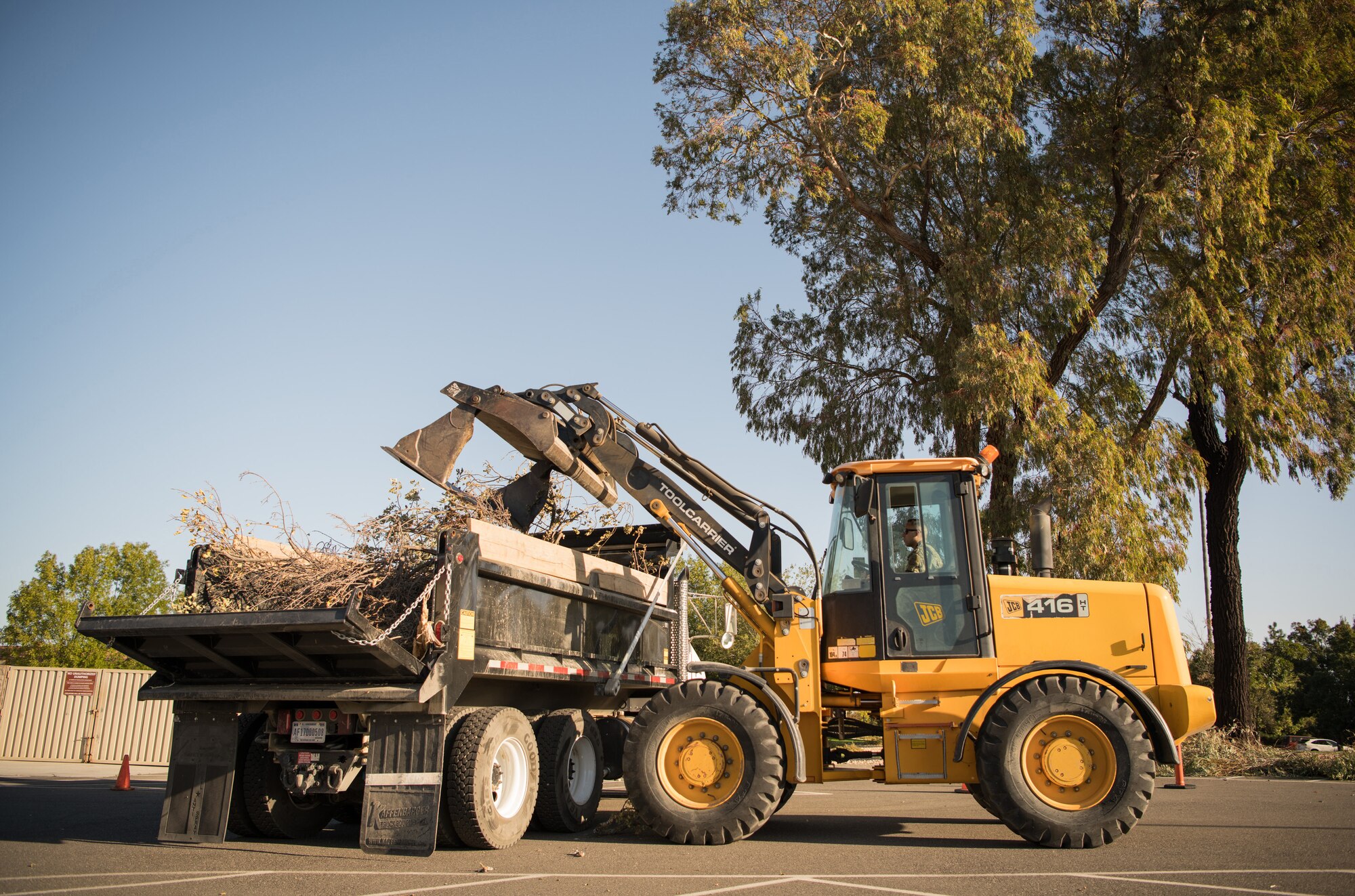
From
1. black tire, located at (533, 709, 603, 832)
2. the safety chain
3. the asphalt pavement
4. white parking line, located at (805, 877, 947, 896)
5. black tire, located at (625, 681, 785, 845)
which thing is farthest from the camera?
black tire, located at (533, 709, 603, 832)

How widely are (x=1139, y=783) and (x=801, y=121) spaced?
1472 centimetres

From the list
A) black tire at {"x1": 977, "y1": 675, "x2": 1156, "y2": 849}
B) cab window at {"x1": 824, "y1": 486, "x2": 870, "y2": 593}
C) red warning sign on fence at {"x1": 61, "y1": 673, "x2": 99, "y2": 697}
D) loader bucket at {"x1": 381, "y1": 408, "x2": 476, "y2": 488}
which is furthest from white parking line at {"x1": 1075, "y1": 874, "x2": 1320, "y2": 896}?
red warning sign on fence at {"x1": 61, "y1": 673, "x2": 99, "y2": 697}

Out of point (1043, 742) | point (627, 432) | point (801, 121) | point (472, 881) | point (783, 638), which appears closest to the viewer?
point (472, 881)

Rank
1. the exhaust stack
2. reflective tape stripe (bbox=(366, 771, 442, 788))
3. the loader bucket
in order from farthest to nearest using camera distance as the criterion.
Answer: the loader bucket, the exhaust stack, reflective tape stripe (bbox=(366, 771, 442, 788))

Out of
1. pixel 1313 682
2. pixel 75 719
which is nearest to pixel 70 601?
pixel 75 719

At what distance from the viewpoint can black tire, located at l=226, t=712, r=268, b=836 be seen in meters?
7.95

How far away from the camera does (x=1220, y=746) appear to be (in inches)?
712

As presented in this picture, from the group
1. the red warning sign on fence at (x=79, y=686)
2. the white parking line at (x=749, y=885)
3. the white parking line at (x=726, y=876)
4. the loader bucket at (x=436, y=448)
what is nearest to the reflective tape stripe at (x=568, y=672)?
the white parking line at (x=726, y=876)

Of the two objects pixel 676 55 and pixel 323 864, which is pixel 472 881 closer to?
pixel 323 864

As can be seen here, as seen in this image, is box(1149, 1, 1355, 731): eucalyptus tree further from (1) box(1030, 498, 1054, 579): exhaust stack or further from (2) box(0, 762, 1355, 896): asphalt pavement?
(1) box(1030, 498, 1054, 579): exhaust stack

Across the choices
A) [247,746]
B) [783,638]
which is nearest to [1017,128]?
[783,638]

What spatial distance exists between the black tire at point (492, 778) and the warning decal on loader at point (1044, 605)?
155 inches

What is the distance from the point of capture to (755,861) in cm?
713

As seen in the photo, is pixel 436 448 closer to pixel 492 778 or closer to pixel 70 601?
pixel 492 778
